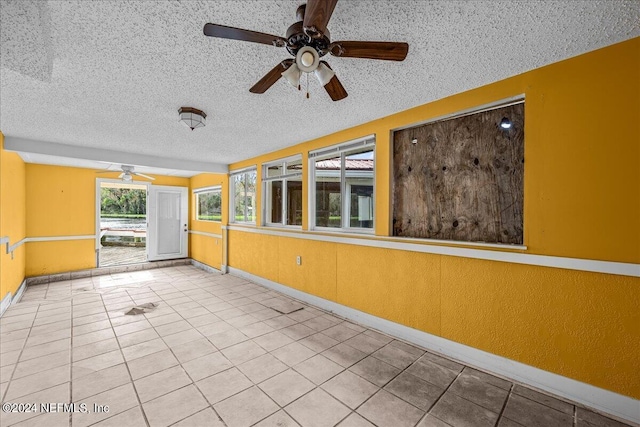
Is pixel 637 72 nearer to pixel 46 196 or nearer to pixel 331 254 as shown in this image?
pixel 331 254

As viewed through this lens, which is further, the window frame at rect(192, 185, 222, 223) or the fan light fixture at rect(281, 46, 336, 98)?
the window frame at rect(192, 185, 222, 223)

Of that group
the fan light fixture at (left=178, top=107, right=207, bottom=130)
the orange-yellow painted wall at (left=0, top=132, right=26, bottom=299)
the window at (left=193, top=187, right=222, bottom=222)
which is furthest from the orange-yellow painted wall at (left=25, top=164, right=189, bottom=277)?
the fan light fixture at (left=178, top=107, right=207, bottom=130)

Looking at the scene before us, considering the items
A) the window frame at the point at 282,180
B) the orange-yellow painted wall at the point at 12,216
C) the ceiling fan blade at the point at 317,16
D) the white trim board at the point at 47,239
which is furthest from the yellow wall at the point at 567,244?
the white trim board at the point at 47,239

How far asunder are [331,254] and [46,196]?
6.13 meters

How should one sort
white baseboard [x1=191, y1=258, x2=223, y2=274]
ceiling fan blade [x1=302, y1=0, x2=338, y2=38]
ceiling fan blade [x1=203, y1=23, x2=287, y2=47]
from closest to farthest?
ceiling fan blade [x1=302, y1=0, x2=338, y2=38] < ceiling fan blade [x1=203, y1=23, x2=287, y2=47] < white baseboard [x1=191, y1=258, x2=223, y2=274]

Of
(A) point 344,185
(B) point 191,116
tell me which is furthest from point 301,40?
(A) point 344,185

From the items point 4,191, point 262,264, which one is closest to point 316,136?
point 262,264

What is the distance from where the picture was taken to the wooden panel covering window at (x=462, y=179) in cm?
230

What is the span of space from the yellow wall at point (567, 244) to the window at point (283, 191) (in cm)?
229

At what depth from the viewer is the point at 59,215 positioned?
564 centimetres

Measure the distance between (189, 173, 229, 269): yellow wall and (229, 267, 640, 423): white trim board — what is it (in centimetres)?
400

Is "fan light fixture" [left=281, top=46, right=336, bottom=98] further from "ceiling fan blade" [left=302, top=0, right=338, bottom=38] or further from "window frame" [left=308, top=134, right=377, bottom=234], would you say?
"window frame" [left=308, top=134, right=377, bottom=234]

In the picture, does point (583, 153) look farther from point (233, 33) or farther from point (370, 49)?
point (233, 33)

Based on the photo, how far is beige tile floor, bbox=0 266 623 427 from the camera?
5.94 ft
